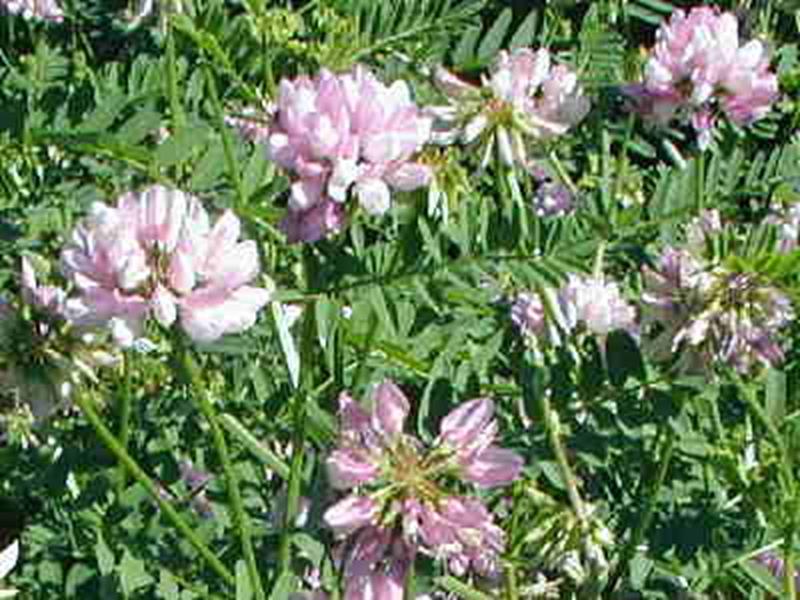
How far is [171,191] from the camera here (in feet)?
4.44

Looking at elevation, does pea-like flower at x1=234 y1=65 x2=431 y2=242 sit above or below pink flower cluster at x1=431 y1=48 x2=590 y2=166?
above

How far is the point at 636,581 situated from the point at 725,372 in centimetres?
28

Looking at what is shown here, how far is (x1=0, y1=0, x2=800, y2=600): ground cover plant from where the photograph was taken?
1.39 meters

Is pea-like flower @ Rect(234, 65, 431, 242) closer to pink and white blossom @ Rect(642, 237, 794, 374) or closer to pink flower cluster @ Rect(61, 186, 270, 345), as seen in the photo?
pink flower cluster @ Rect(61, 186, 270, 345)

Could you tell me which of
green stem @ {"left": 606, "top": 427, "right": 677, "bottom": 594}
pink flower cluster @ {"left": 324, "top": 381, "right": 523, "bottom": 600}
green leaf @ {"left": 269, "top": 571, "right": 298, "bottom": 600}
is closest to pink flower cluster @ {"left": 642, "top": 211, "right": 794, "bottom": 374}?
green stem @ {"left": 606, "top": 427, "right": 677, "bottom": 594}

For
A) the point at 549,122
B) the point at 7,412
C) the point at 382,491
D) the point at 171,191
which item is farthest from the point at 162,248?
the point at 7,412

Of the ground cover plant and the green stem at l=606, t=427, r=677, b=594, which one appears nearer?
the ground cover plant

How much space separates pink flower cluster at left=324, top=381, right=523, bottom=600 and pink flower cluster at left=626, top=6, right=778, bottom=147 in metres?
0.52

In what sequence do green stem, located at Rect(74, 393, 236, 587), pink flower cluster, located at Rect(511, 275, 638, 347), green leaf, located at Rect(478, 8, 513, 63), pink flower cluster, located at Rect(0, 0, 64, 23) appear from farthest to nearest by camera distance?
1. pink flower cluster, located at Rect(0, 0, 64, 23)
2. green leaf, located at Rect(478, 8, 513, 63)
3. pink flower cluster, located at Rect(511, 275, 638, 347)
4. green stem, located at Rect(74, 393, 236, 587)

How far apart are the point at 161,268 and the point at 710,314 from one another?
0.49m

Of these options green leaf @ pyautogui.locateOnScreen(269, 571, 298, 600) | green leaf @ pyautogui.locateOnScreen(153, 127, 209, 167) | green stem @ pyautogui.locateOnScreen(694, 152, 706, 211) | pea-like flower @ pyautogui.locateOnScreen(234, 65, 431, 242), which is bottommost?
green leaf @ pyautogui.locateOnScreen(269, 571, 298, 600)

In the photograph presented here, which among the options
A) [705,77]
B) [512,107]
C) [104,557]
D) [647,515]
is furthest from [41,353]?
[705,77]

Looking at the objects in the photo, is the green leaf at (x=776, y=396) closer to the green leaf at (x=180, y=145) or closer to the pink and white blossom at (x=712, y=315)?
the pink and white blossom at (x=712, y=315)

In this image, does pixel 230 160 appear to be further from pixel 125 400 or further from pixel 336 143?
pixel 125 400
